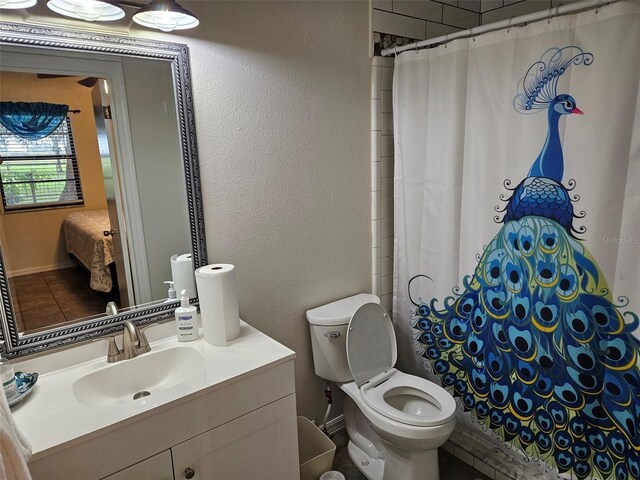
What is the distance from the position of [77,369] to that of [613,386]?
1.87m

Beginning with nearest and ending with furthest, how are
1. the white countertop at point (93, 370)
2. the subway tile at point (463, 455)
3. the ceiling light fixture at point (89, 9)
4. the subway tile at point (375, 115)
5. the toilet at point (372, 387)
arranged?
the white countertop at point (93, 370)
the ceiling light fixture at point (89, 9)
the toilet at point (372, 387)
the subway tile at point (463, 455)
the subway tile at point (375, 115)

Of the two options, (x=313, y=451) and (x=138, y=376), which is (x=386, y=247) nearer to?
(x=313, y=451)

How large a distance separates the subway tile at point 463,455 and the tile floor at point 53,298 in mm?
1739

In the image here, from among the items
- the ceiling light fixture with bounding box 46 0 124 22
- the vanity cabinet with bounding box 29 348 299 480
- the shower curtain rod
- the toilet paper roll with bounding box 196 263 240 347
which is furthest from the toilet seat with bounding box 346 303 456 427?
the ceiling light fixture with bounding box 46 0 124 22

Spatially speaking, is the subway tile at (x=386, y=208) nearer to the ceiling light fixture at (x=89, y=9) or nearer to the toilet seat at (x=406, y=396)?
the toilet seat at (x=406, y=396)

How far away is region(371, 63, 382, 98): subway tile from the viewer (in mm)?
2061

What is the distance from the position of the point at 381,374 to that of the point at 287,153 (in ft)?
3.65

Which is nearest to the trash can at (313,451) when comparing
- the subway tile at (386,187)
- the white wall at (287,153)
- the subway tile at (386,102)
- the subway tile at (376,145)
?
the white wall at (287,153)

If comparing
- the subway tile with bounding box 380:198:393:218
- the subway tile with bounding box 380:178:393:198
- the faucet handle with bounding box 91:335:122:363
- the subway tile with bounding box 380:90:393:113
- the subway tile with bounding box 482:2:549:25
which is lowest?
the faucet handle with bounding box 91:335:122:363

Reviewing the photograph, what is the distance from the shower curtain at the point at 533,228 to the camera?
140 cm

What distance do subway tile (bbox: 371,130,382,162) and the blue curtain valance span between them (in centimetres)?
136

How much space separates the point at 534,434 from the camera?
5.70 ft

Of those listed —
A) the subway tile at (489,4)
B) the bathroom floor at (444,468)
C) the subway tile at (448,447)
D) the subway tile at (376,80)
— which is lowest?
the bathroom floor at (444,468)

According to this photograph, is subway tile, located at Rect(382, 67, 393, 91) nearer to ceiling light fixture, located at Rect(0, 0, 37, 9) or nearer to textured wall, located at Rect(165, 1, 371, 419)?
textured wall, located at Rect(165, 1, 371, 419)
